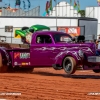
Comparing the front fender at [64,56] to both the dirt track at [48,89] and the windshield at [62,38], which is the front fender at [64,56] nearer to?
the windshield at [62,38]

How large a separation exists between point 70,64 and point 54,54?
852mm

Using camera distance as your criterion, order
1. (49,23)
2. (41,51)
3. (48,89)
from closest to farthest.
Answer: (48,89) < (41,51) < (49,23)

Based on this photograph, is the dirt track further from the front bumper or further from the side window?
the side window

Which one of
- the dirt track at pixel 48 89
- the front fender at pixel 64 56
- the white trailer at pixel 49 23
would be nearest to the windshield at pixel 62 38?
the front fender at pixel 64 56

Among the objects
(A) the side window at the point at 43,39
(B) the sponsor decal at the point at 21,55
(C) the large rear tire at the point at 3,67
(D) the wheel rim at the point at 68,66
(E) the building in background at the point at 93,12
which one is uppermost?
(E) the building in background at the point at 93,12

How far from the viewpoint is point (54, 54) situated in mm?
15656

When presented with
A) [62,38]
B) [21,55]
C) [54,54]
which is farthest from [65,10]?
[54,54]

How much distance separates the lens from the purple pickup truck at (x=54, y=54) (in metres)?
15.0

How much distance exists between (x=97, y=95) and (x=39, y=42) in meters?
6.62

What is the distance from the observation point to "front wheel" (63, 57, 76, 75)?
589 inches

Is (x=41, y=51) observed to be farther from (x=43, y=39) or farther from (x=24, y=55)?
(x=24, y=55)

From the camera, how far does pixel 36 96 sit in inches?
393

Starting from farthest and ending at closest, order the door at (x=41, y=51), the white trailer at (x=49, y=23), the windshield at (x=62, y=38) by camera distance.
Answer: the white trailer at (x=49, y=23) → the windshield at (x=62, y=38) → the door at (x=41, y=51)

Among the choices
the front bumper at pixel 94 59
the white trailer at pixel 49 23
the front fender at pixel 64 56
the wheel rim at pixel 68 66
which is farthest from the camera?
the white trailer at pixel 49 23
